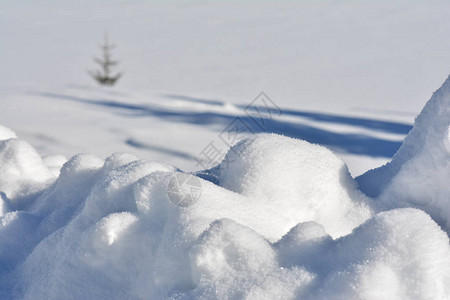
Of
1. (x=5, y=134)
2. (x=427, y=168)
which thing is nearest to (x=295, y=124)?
(x=5, y=134)

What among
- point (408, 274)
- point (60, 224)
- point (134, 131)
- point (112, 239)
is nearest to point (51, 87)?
point (134, 131)

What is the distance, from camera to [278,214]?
1.33 metres

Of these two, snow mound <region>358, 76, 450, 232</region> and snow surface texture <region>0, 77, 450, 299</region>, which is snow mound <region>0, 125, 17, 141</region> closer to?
snow surface texture <region>0, 77, 450, 299</region>

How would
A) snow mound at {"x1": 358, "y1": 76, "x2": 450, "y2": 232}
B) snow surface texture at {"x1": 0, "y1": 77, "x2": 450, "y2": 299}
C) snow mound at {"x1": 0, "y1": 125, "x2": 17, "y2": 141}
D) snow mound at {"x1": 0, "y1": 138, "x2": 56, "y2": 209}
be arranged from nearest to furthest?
snow surface texture at {"x1": 0, "y1": 77, "x2": 450, "y2": 299}, snow mound at {"x1": 358, "y1": 76, "x2": 450, "y2": 232}, snow mound at {"x1": 0, "y1": 138, "x2": 56, "y2": 209}, snow mound at {"x1": 0, "y1": 125, "x2": 17, "y2": 141}

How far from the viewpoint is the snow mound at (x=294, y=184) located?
1.35 meters

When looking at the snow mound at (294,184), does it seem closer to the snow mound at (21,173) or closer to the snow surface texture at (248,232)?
the snow surface texture at (248,232)

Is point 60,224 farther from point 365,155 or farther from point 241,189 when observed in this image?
point 365,155

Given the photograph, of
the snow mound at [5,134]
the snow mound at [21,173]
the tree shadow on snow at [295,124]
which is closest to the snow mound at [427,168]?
the snow mound at [21,173]

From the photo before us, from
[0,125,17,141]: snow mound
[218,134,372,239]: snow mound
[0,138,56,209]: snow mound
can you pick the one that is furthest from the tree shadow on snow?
[218,134,372,239]: snow mound

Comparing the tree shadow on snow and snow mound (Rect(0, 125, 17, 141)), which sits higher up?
snow mound (Rect(0, 125, 17, 141))

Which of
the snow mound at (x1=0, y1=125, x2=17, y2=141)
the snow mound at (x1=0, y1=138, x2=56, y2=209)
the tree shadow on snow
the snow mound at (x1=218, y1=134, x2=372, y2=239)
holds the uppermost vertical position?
the snow mound at (x1=218, y1=134, x2=372, y2=239)

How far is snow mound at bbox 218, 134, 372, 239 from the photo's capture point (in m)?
1.35

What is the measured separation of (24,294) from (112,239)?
32 cm

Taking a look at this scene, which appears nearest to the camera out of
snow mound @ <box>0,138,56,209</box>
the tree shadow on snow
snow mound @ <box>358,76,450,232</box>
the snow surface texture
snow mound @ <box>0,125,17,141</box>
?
the snow surface texture
